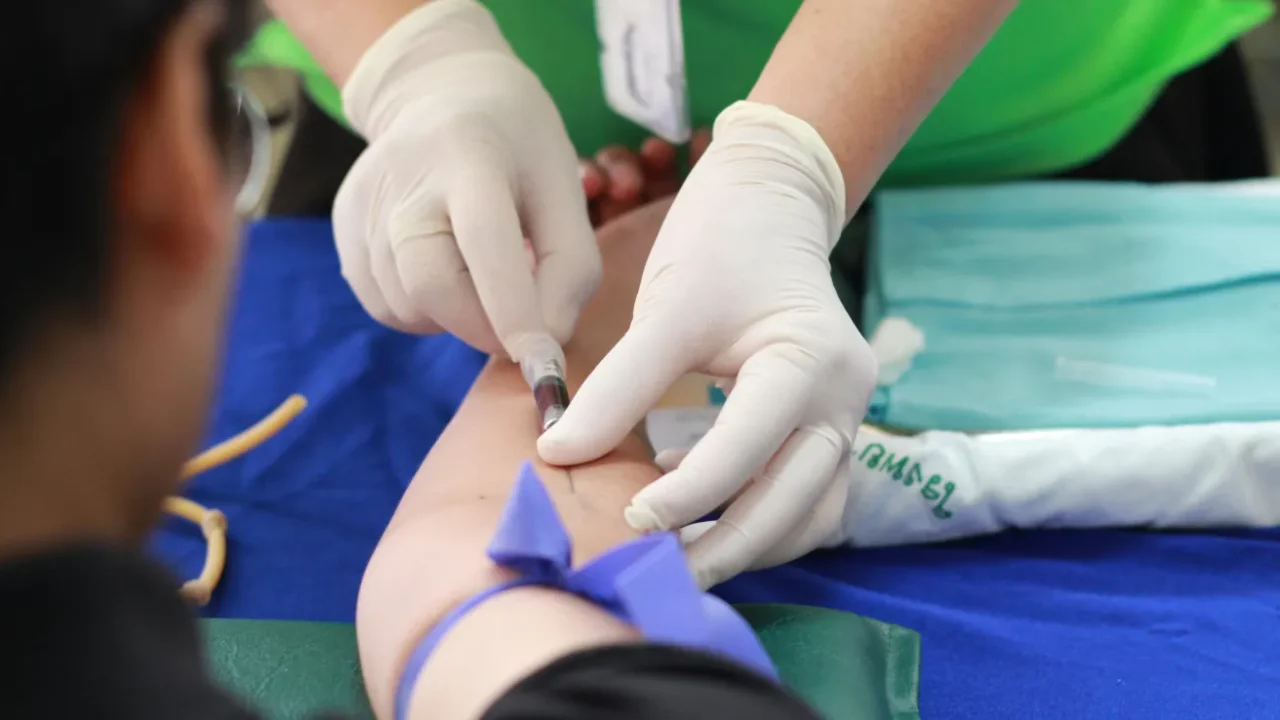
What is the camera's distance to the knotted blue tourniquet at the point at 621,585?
533 mm

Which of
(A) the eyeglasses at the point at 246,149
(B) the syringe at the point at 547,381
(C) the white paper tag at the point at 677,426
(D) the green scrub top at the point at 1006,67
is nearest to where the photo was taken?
(A) the eyeglasses at the point at 246,149

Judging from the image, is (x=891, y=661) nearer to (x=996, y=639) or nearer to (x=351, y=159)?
(x=996, y=639)

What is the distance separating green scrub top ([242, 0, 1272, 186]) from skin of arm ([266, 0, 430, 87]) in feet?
0.74

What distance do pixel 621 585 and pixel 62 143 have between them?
321 millimetres

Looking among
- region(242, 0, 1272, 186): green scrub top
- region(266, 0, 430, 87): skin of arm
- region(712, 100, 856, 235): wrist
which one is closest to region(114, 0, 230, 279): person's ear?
region(712, 100, 856, 235): wrist

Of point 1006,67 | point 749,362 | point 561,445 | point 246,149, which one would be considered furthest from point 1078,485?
point 246,149

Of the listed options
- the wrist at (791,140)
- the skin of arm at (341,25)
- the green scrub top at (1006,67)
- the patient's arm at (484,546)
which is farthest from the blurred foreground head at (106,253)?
the green scrub top at (1006,67)

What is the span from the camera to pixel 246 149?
0.50m

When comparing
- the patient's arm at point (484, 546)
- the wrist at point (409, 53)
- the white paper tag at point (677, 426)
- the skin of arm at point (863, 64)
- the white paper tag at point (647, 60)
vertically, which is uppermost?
the skin of arm at point (863, 64)

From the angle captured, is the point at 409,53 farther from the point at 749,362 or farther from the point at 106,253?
the point at 106,253

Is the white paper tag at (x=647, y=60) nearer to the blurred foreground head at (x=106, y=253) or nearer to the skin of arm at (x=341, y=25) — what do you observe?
the skin of arm at (x=341, y=25)

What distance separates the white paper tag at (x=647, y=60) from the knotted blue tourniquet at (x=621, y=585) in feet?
1.42

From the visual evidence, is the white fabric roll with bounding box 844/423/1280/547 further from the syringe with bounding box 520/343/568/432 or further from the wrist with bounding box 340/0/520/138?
the wrist with bounding box 340/0/520/138

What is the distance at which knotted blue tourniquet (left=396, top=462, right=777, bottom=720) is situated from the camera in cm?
53
